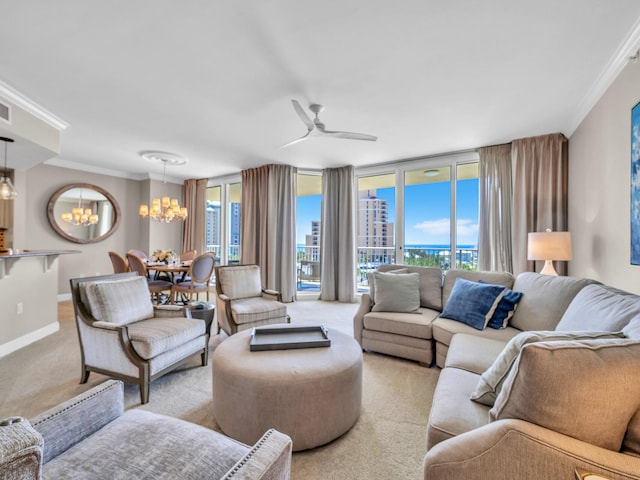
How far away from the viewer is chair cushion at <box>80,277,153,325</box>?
2.26 m

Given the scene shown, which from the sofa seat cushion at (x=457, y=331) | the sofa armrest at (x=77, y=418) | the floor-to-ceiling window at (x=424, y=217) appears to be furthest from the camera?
the floor-to-ceiling window at (x=424, y=217)

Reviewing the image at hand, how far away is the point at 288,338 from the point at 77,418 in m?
1.24

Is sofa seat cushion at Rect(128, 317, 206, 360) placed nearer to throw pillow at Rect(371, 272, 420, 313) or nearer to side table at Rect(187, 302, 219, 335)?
side table at Rect(187, 302, 219, 335)

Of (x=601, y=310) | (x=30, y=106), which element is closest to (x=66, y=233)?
(x=30, y=106)

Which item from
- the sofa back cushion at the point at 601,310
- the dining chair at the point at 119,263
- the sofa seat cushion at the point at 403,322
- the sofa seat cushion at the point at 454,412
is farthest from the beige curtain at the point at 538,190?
the dining chair at the point at 119,263

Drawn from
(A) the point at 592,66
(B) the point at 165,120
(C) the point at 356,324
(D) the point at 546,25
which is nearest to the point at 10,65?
(B) the point at 165,120

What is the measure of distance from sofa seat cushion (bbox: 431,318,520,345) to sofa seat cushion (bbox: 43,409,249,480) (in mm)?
2014

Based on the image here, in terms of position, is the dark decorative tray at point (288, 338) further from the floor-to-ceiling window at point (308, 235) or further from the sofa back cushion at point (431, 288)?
the floor-to-ceiling window at point (308, 235)

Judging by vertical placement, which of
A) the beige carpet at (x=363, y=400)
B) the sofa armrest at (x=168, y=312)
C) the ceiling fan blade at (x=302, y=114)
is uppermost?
the ceiling fan blade at (x=302, y=114)

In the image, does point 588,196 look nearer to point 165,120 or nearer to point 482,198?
point 482,198

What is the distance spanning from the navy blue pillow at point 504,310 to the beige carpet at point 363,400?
26.4 inches

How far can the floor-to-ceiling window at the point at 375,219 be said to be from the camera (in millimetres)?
5441

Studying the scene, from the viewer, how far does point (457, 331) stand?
A: 2471 mm

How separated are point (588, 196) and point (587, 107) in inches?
34.2
